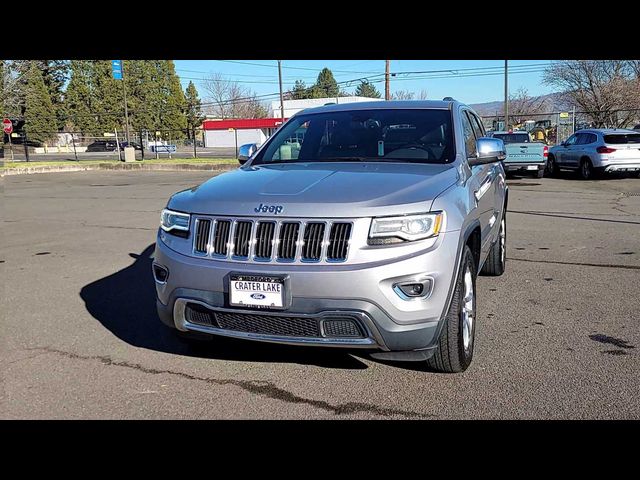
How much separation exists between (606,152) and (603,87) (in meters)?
24.2

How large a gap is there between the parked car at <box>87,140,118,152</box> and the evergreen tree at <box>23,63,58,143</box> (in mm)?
4147

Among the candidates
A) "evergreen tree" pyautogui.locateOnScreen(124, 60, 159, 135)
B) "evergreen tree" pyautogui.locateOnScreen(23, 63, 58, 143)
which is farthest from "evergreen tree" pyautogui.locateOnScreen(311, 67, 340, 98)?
"evergreen tree" pyautogui.locateOnScreen(23, 63, 58, 143)

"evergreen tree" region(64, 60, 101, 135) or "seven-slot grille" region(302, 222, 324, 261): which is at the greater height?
"evergreen tree" region(64, 60, 101, 135)

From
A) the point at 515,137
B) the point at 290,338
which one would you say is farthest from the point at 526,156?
the point at 290,338

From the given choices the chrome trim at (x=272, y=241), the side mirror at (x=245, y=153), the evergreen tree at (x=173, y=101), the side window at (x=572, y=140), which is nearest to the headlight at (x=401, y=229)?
the chrome trim at (x=272, y=241)

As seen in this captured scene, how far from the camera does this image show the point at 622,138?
18.4 meters

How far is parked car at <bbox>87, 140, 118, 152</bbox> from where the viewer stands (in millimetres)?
61125

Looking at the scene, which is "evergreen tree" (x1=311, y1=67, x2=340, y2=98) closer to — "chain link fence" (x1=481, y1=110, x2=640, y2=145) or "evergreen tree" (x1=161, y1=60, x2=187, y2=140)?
"evergreen tree" (x1=161, y1=60, x2=187, y2=140)

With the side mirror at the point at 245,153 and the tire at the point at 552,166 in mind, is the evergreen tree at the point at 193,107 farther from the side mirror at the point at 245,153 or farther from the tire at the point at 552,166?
the side mirror at the point at 245,153

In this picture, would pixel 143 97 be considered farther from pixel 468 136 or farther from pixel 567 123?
pixel 468 136

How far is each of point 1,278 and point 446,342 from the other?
550 cm

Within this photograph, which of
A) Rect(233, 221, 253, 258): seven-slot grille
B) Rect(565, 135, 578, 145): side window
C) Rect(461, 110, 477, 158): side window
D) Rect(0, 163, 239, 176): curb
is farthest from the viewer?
Rect(0, 163, 239, 176): curb
